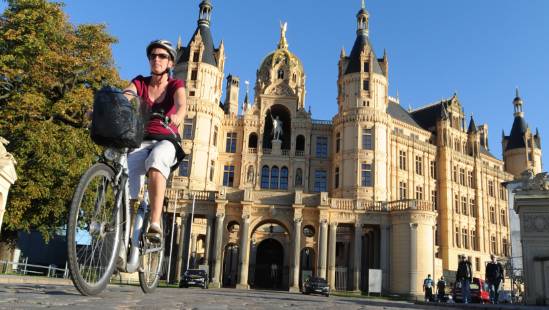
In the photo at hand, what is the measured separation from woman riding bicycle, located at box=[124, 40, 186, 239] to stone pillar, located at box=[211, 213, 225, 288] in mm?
34088

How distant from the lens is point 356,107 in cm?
5338

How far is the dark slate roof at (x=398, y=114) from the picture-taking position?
64.9 meters

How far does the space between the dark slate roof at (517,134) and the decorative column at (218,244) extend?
2245 inches

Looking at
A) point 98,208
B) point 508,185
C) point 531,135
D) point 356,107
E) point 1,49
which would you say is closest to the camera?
point 98,208

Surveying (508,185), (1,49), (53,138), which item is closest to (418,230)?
(508,185)

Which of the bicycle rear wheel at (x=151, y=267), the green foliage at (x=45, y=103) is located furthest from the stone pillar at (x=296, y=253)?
the bicycle rear wheel at (x=151, y=267)

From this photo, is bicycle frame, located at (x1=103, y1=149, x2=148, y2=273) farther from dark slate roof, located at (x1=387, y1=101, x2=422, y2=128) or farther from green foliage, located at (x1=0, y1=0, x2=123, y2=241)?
dark slate roof, located at (x1=387, y1=101, x2=422, y2=128)

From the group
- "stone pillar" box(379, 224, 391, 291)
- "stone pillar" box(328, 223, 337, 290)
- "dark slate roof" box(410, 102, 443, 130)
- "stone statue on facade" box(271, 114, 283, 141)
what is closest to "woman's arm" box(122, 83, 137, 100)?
"stone pillar" box(328, 223, 337, 290)

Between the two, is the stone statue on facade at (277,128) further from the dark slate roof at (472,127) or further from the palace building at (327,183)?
the dark slate roof at (472,127)

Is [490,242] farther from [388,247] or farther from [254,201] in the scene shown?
[254,201]

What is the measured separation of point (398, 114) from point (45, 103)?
50983 mm

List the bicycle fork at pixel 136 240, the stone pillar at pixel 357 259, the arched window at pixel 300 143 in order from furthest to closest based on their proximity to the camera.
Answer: the arched window at pixel 300 143 < the stone pillar at pixel 357 259 < the bicycle fork at pixel 136 240

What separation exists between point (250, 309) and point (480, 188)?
68584 millimetres

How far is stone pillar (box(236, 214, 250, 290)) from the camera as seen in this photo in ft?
127
